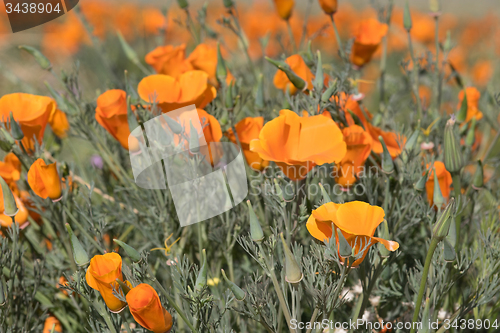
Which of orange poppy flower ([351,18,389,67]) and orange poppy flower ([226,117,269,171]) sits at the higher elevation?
orange poppy flower ([351,18,389,67])

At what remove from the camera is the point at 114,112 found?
33.5 inches

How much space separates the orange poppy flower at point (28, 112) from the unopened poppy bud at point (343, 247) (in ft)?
2.05

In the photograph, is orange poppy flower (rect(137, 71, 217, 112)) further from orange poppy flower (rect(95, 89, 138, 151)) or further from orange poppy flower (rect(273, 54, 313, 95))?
orange poppy flower (rect(273, 54, 313, 95))

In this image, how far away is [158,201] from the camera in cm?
95

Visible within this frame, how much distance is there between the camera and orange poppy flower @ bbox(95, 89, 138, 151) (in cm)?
84

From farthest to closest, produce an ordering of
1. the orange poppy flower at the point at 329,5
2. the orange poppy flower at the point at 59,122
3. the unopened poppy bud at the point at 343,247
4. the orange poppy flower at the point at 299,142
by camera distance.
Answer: the orange poppy flower at the point at 329,5, the orange poppy flower at the point at 59,122, the orange poppy flower at the point at 299,142, the unopened poppy bud at the point at 343,247

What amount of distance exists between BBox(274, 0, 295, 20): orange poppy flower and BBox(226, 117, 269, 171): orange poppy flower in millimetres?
560

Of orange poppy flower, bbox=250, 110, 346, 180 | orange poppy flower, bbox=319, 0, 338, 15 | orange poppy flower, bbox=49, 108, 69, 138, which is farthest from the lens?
orange poppy flower, bbox=319, 0, 338, 15

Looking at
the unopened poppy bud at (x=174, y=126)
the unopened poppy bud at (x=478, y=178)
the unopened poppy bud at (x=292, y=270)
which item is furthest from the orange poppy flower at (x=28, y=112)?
the unopened poppy bud at (x=478, y=178)

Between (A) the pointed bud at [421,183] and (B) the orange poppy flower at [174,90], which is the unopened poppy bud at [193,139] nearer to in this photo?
Result: (B) the orange poppy flower at [174,90]

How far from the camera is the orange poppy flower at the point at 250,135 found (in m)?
0.83

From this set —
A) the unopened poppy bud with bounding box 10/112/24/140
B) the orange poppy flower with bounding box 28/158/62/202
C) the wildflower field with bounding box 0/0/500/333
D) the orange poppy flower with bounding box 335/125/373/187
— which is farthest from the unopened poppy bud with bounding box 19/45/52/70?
the orange poppy flower with bounding box 335/125/373/187

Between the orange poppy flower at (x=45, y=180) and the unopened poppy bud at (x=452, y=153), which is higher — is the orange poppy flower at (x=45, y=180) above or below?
above

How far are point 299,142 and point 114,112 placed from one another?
14.4 inches
